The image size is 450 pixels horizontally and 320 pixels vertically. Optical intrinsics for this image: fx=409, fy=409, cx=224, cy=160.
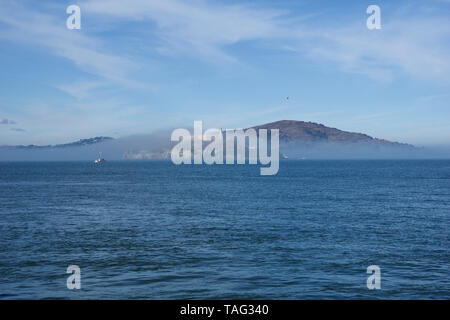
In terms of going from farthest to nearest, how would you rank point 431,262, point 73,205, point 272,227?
1. point 73,205
2. point 272,227
3. point 431,262

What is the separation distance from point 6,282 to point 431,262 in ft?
93.7

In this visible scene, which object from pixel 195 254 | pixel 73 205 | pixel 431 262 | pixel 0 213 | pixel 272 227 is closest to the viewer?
pixel 431 262

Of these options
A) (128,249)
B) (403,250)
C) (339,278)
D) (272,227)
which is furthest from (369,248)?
(128,249)

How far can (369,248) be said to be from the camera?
111ft
